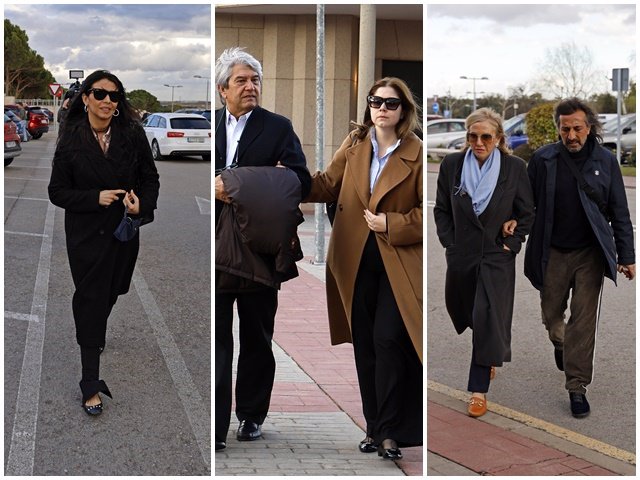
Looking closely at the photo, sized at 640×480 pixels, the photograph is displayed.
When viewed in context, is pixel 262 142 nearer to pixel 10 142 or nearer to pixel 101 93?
pixel 101 93

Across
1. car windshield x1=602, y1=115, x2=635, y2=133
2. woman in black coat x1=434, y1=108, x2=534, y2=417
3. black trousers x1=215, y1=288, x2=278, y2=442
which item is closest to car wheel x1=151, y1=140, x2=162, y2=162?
black trousers x1=215, y1=288, x2=278, y2=442

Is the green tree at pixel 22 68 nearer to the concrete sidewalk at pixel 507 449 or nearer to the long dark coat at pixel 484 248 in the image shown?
the long dark coat at pixel 484 248

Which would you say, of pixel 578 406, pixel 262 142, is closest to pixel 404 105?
pixel 262 142

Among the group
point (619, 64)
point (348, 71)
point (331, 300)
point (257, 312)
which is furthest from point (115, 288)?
point (619, 64)

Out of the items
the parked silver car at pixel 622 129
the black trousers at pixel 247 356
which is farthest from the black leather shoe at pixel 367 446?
the parked silver car at pixel 622 129

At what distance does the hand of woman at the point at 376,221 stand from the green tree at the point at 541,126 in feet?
3.93

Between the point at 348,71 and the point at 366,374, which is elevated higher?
the point at 348,71

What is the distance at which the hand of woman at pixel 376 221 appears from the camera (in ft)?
14.8

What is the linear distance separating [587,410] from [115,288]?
2398mm

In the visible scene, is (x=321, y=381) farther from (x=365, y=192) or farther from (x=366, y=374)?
(x=365, y=192)

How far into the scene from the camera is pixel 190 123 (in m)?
4.41

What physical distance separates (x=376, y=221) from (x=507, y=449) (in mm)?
1241

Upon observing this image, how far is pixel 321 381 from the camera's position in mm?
5160

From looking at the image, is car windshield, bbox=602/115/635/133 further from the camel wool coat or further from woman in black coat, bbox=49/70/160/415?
woman in black coat, bbox=49/70/160/415
